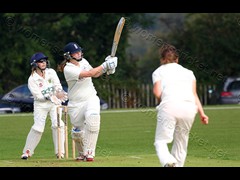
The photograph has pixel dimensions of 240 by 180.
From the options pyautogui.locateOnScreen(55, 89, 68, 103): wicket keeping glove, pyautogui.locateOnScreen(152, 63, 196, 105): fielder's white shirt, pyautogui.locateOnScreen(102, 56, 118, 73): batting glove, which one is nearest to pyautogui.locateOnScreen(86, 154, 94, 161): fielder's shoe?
pyautogui.locateOnScreen(102, 56, 118, 73): batting glove

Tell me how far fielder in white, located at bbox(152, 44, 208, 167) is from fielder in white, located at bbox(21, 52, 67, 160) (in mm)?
5223

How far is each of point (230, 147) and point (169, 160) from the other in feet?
26.0

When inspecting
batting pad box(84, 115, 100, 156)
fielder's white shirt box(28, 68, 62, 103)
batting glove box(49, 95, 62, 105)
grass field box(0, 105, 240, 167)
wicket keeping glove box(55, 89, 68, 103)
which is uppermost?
fielder's white shirt box(28, 68, 62, 103)

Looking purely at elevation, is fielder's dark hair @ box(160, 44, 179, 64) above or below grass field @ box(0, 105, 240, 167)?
above

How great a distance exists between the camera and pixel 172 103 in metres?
13.1

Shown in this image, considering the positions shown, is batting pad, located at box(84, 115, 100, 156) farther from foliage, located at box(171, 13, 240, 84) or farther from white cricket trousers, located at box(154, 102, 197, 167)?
foliage, located at box(171, 13, 240, 84)

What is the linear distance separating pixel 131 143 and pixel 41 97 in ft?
16.7

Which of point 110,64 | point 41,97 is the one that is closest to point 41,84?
point 41,97

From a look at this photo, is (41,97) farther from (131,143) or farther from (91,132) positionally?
(131,143)

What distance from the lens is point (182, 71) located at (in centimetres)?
1325

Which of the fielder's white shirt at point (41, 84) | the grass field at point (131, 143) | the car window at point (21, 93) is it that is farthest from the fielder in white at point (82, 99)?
the car window at point (21, 93)

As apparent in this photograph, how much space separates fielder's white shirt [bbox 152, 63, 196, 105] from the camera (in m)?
13.1

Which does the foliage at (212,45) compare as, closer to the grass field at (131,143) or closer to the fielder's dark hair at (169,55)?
the grass field at (131,143)

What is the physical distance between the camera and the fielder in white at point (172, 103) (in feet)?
42.9
